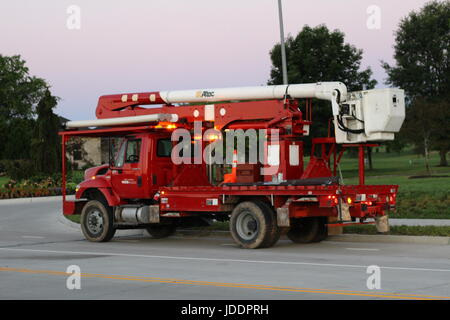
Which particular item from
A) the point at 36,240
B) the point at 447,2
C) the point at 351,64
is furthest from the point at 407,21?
the point at 36,240

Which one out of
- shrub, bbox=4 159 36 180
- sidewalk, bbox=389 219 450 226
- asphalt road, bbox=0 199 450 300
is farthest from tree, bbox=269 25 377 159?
asphalt road, bbox=0 199 450 300

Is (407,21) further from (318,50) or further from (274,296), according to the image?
(274,296)

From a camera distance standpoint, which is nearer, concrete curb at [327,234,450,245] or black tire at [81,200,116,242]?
concrete curb at [327,234,450,245]

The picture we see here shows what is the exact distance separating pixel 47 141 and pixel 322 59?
81.2 ft

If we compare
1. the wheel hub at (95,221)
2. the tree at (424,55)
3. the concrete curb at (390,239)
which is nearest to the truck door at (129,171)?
the wheel hub at (95,221)

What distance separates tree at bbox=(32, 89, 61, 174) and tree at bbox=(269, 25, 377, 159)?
63.7 feet

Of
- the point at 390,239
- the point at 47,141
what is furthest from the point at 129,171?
the point at 47,141

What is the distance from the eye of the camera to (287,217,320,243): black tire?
18.0 m

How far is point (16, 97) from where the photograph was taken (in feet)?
349

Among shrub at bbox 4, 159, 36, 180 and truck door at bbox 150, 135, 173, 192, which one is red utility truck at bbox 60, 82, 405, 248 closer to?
truck door at bbox 150, 135, 173, 192

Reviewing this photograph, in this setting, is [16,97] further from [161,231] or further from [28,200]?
[161,231]

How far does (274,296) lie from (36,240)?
38.2ft

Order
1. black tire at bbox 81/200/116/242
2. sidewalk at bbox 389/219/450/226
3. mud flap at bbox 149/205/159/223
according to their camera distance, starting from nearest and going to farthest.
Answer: mud flap at bbox 149/205/159/223, black tire at bbox 81/200/116/242, sidewalk at bbox 389/219/450/226
